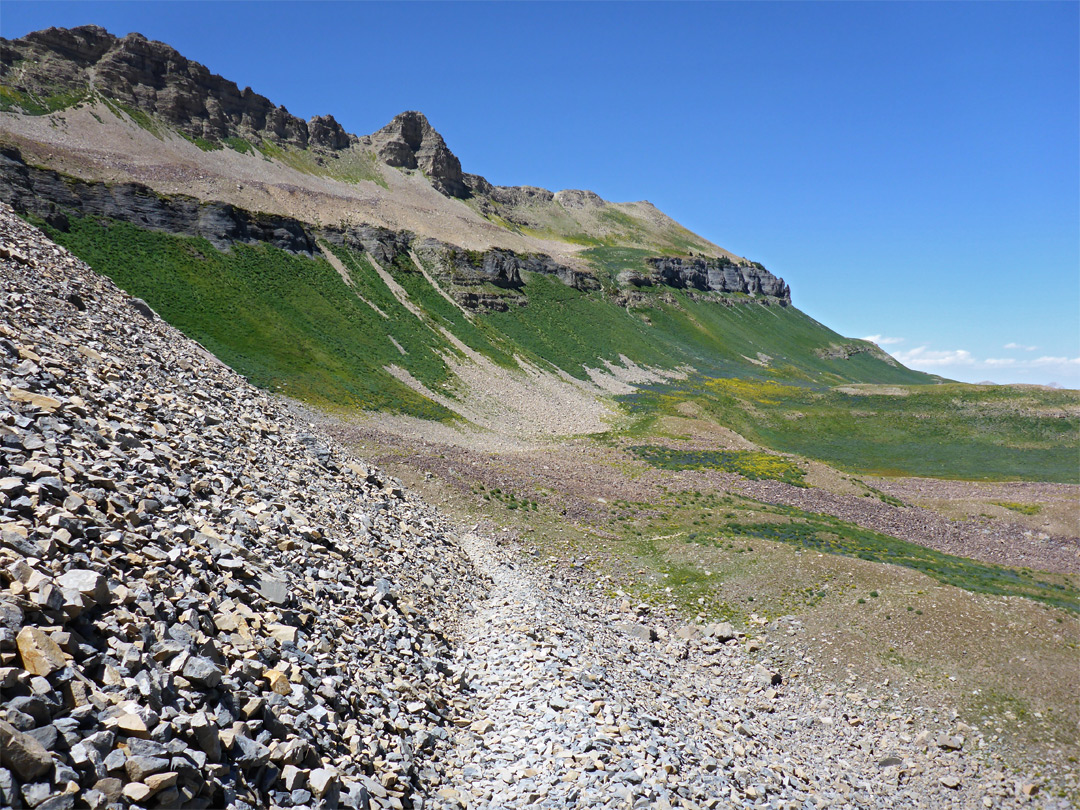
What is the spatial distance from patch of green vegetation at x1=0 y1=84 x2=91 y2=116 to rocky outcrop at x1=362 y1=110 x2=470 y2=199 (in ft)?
253

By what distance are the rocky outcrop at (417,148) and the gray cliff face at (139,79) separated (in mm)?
36211

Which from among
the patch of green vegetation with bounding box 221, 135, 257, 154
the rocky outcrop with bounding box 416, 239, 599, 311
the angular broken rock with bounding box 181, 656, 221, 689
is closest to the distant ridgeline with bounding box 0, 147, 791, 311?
the rocky outcrop with bounding box 416, 239, 599, 311

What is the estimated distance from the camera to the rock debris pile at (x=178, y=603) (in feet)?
21.4

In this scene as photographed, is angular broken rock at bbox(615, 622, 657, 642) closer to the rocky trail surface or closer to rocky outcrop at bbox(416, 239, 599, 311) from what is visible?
the rocky trail surface

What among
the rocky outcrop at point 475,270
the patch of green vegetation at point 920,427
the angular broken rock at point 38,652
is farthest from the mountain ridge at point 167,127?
the angular broken rock at point 38,652

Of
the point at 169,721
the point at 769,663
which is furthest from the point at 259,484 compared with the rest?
the point at 769,663

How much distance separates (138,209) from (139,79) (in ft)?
201

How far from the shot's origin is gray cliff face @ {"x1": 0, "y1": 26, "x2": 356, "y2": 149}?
9894 centimetres

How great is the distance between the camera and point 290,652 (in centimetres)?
1046

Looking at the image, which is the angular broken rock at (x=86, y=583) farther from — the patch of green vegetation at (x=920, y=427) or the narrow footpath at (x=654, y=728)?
the patch of green vegetation at (x=920, y=427)

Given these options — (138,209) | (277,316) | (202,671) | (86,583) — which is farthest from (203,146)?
(202,671)

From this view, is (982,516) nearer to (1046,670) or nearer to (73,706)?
(1046,670)

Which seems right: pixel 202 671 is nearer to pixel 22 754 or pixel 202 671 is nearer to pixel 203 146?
pixel 22 754

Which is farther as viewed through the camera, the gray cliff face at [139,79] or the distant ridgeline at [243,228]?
the gray cliff face at [139,79]
